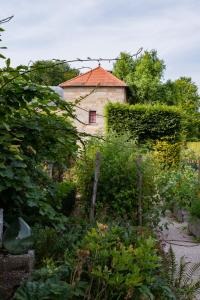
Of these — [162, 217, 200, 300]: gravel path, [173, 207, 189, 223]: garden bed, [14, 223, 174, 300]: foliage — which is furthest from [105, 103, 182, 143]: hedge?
[14, 223, 174, 300]: foliage

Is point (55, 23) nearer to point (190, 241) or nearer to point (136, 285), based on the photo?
point (136, 285)

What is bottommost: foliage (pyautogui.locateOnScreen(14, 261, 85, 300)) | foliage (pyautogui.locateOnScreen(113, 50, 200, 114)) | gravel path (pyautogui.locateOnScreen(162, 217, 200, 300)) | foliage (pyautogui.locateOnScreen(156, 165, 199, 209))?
gravel path (pyautogui.locateOnScreen(162, 217, 200, 300))

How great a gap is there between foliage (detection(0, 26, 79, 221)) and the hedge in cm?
1651

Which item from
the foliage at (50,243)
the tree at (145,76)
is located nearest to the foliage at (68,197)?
the foliage at (50,243)

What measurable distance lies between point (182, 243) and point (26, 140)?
495 centimetres

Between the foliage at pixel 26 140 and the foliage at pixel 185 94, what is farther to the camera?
the foliage at pixel 185 94

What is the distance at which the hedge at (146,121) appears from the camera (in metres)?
19.5

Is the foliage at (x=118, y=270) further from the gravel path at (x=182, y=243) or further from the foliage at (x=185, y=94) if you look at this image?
the foliage at (x=185, y=94)

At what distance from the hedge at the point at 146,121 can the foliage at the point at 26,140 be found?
16510 millimetres

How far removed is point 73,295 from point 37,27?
158cm

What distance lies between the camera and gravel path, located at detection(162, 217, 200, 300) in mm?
6129

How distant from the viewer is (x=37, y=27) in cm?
276

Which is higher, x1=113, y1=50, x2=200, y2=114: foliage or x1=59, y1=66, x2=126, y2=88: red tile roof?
x1=113, y1=50, x2=200, y2=114: foliage

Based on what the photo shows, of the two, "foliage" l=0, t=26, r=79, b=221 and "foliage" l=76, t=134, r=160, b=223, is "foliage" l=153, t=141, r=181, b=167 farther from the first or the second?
"foliage" l=0, t=26, r=79, b=221
